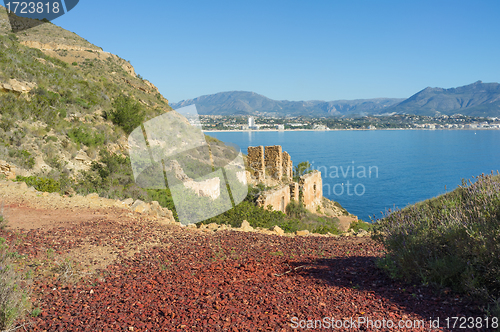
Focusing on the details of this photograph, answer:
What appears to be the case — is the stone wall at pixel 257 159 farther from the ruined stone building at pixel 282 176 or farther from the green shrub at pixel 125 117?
the green shrub at pixel 125 117

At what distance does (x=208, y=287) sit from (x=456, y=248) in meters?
3.16

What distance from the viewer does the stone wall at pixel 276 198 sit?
557 inches

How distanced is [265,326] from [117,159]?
12622 mm

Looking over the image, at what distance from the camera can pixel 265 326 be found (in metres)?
3.14

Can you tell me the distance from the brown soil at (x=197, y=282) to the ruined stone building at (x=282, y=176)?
1101 centimetres

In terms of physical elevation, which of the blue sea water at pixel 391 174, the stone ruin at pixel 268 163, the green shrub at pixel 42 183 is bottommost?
the blue sea water at pixel 391 174

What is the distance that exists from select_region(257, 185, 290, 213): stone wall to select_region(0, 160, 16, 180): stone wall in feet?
29.7

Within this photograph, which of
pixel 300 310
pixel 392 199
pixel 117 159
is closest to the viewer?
pixel 300 310

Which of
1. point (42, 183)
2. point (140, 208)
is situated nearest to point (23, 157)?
point (42, 183)

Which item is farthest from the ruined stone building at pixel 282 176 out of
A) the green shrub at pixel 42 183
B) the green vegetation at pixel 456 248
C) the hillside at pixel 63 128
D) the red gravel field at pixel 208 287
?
the green vegetation at pixel 456 248

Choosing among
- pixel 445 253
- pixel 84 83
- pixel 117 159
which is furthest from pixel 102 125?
pixel 445 253

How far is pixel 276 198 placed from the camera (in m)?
15.6

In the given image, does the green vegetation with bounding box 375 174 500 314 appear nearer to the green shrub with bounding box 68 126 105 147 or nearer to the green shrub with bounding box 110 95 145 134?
the green shrub with bounding box 68 126 105 147

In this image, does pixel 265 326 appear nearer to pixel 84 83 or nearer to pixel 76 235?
pixel 76 235
